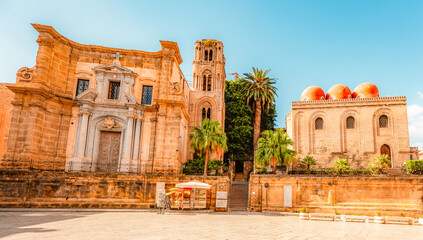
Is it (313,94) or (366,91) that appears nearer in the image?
(366,91)

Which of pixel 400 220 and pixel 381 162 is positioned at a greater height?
pixel 381 162

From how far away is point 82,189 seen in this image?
2239cm

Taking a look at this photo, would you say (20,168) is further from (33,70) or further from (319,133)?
(319,133)

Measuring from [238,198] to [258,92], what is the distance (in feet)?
60.2

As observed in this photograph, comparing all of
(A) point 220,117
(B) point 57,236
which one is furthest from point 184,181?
(A) point 220,117

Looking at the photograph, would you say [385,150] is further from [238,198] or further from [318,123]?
[238,198]

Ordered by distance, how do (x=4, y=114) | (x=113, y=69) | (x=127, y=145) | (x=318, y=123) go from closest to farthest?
(x=127, y=145) < (x=113, y=69) < (x=4, y=114) < (x=318, y=123)

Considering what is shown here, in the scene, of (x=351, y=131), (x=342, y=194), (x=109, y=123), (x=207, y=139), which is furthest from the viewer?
(x=351, y=131)

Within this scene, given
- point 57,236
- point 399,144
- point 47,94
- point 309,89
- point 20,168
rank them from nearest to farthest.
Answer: point 57,236
point 20,168
point 47,94
point 399,144
point 309,89

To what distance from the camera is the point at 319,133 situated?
40.3 metres

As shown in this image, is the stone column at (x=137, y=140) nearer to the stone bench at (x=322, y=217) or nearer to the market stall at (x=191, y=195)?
the market stall at (x=191, y=195)

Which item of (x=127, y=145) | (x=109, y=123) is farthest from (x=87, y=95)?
(x=127, y=145)

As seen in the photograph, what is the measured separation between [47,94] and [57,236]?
1790cm

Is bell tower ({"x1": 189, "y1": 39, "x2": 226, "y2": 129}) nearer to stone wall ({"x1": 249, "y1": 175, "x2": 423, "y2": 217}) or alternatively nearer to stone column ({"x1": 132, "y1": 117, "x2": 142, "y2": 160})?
stone column ({"x1": 132, "y1": 117, "x2": 142, "y2": 160})
